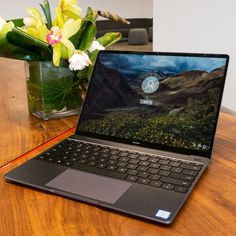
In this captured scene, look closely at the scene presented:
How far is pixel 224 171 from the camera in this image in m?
0.63

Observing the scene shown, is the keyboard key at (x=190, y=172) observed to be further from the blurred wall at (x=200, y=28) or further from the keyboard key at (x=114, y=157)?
the blurred wall at (x=200, y=28)

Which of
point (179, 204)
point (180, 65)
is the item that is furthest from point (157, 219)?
point (180, 65)

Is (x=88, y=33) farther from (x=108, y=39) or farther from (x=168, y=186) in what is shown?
(x=168, y=186)

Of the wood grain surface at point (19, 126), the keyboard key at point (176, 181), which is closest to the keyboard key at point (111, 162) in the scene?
the keyboard key at point (176, 181)

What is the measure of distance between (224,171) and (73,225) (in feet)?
0.95

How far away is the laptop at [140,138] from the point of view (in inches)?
21.5

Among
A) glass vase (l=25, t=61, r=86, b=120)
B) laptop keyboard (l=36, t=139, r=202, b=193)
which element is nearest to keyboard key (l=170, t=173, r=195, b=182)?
laptop keyboard (l=36, t=139, r=202, b=193)

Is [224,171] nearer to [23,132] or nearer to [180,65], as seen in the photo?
[180,65]

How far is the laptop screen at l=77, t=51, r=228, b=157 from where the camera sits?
658 millimetres

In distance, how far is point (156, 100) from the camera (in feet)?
2.35

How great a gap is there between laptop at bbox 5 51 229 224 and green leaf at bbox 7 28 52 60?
0.51 feet

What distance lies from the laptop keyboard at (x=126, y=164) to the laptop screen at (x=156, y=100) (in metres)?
0.04

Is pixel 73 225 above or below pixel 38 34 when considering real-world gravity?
below

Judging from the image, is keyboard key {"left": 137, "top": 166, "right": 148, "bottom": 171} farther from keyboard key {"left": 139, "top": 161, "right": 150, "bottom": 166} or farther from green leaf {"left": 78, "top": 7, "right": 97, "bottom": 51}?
green leaf {"left": 78, "top": 7, "right": 97, "bottom": 51}
